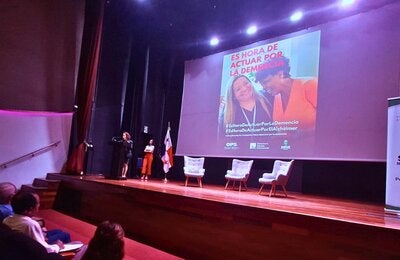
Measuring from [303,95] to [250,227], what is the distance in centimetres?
337

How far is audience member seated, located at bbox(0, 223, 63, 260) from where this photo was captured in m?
1.12

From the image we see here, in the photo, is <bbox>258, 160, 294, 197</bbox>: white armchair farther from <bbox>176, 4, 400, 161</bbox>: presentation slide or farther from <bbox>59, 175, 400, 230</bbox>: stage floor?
<bbox>176, 4, 400, 161</bbox>: presentation slide

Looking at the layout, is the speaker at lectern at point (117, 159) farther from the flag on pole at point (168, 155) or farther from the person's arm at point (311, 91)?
the person's arm at point (311, 91)

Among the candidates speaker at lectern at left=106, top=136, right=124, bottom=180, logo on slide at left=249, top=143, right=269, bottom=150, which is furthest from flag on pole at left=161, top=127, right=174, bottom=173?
logo on slide at left=249, top=143, right=269, bottom=150

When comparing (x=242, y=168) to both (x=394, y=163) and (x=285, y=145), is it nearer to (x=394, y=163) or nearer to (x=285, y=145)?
(x=285, y=145)

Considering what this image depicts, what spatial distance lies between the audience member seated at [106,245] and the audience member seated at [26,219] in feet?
3.16

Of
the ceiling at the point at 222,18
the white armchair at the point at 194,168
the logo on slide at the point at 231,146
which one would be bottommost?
the white armchair at the point at 194,168

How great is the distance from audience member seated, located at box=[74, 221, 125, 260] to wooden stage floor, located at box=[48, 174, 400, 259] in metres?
1.51

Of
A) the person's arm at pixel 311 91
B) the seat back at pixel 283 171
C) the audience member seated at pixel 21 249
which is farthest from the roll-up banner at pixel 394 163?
the audience member seated at pixel 21 249

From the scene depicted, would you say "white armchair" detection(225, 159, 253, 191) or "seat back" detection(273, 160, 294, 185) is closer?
"seat back" detection(273, 160, 294, 185)

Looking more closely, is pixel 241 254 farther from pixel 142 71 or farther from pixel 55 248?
pixel 142 71

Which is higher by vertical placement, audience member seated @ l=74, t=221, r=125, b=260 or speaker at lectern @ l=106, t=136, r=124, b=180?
speaker at lectern @ l=106, t=136, r=124, b=180

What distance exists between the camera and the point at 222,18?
22.3 ft

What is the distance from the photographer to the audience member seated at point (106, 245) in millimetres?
1462
